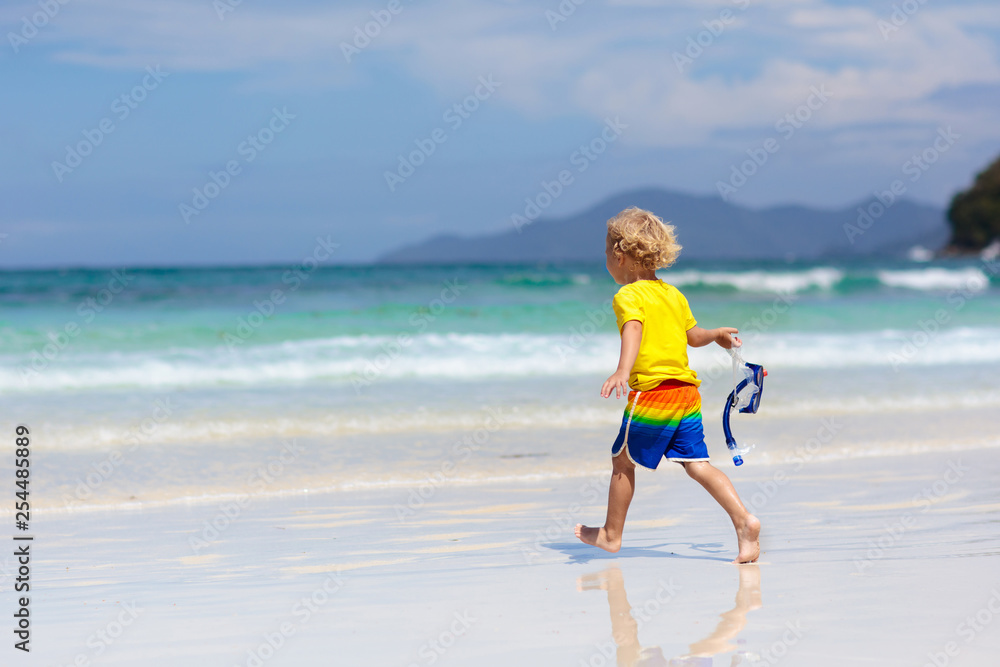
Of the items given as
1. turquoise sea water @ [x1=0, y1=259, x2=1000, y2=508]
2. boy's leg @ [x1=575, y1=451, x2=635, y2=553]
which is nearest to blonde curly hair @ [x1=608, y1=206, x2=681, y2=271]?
boy's leg @ [x1=575, y1=451, x2=635, y2=553]

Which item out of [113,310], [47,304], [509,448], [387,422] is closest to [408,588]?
[509,448]

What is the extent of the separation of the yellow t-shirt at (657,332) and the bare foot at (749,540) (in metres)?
0.62

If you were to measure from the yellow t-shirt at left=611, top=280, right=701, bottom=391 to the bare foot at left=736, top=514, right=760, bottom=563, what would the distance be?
0.62 meters

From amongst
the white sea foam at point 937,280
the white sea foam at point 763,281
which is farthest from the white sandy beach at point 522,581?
the white sea foam at point 937,280

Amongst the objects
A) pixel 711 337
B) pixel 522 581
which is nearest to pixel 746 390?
pixel 711 337

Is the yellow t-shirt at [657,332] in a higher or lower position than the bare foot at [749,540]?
higher

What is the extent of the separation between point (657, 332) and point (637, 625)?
118 cm

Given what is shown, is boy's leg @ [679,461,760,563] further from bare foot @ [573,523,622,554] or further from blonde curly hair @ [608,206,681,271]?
blonde curly hair @ [608,206,681,271]

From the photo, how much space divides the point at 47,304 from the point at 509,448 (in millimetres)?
20768

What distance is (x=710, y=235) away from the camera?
119m

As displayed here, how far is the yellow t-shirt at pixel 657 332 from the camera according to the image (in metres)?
3.62

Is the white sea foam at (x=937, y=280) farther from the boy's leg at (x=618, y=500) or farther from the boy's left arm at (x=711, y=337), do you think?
the boy's leg at (x=618, y=500)

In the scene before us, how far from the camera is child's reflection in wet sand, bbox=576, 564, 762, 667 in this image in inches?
106

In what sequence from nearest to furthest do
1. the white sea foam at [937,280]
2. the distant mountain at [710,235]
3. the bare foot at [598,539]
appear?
the bare foot at [598,539], the white sea foam at [937,280], the distant mountain at [710,235]
